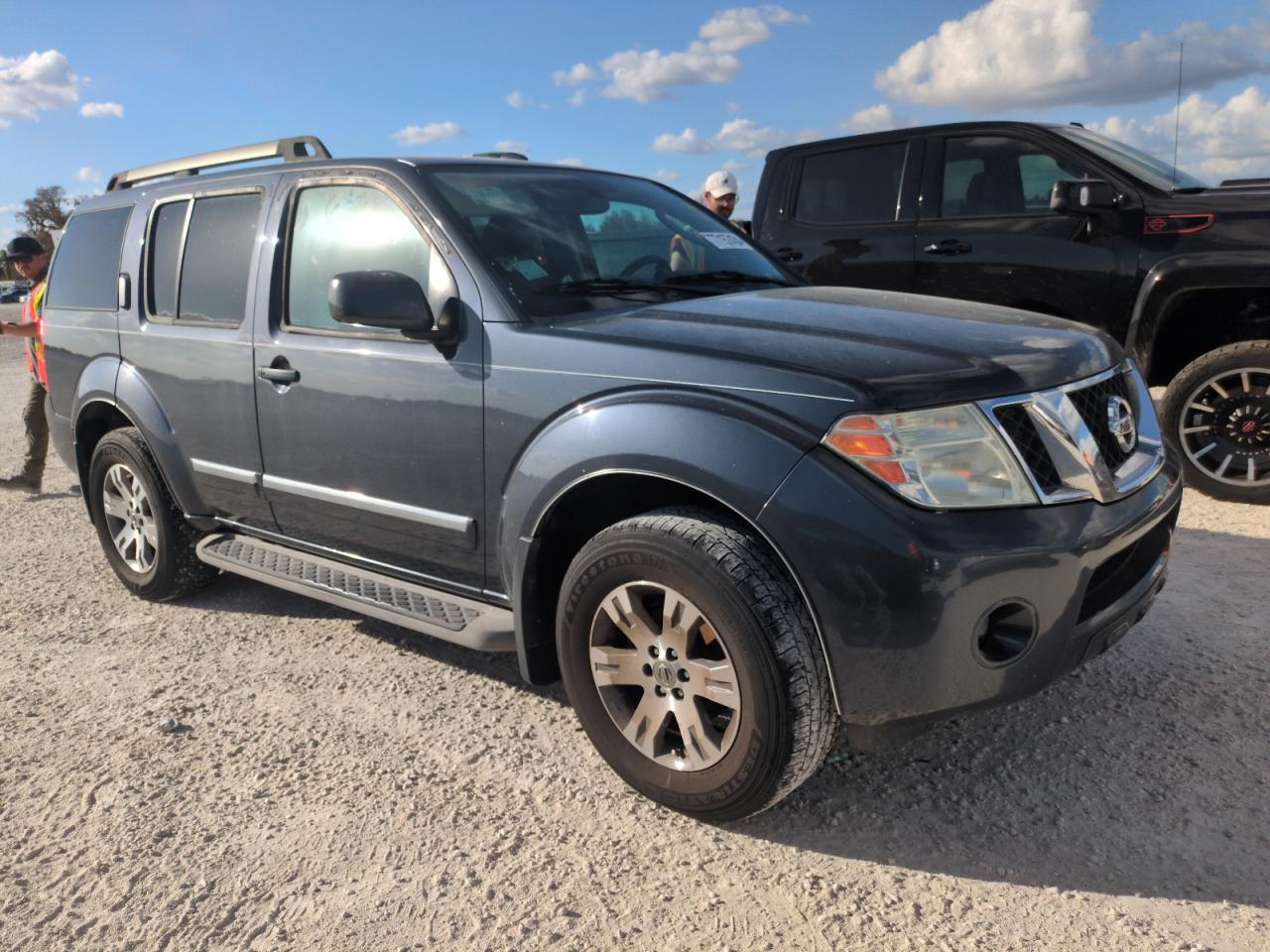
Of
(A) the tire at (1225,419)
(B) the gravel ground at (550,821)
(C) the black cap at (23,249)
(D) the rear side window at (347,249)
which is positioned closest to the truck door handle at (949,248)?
(A) the tire at (1225,419)

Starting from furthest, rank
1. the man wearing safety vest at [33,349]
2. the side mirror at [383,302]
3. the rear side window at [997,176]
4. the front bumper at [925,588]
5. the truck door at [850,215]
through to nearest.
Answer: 1. the man wearing safety vest at [33,349]
2. the truck door at [850,215]
3. the rear side window at [997,176]
4. the side mirror at [383,302]
5. the front bumper at [925,588]

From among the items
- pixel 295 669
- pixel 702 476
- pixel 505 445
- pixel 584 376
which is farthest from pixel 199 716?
pixel 702 476

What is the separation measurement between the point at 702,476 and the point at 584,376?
490 mm

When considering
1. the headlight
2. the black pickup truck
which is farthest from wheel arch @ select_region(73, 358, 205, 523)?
the black pickup truck

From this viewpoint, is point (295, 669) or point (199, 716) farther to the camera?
point (295, 669)

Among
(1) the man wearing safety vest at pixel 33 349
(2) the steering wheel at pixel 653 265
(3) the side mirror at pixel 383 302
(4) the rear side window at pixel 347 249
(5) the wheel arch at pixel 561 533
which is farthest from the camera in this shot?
(1) the man wearing safety vest at pixel 33 349

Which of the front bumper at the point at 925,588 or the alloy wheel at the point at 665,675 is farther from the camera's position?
the alloy wheel at the point at 665,675

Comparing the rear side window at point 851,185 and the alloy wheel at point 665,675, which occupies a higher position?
the rear side window at point 851,185

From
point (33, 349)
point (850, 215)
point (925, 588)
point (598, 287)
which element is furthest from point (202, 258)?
point (850, 215)

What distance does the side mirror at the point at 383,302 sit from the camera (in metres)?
2.92

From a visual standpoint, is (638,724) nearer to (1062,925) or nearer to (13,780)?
(1062,925)

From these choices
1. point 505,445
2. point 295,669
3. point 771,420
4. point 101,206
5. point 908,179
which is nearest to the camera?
point 771,420

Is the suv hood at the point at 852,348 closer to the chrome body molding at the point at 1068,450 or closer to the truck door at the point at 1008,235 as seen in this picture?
the chrome body molding at the point at 1068,450

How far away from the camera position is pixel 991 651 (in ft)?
7.70
